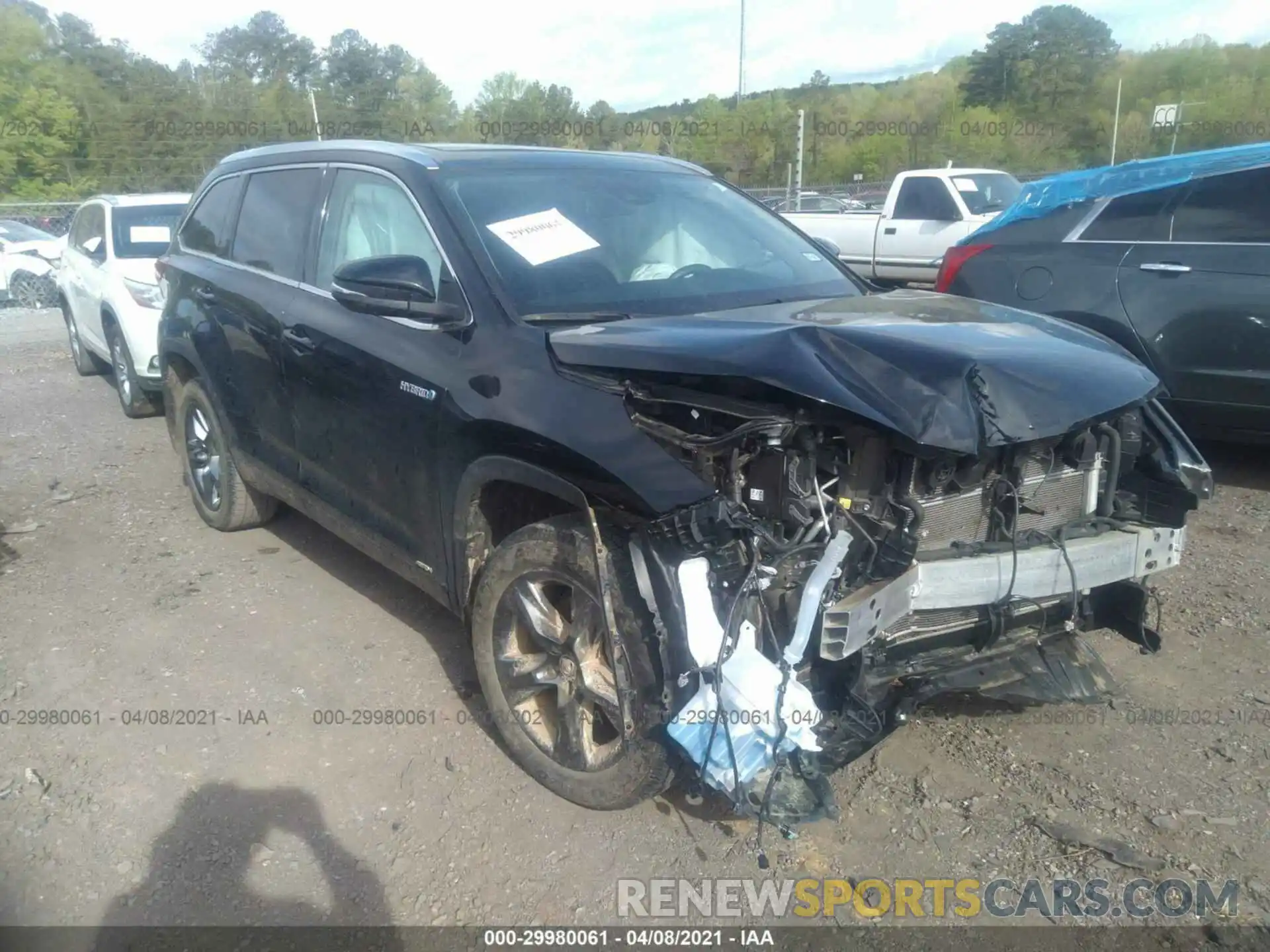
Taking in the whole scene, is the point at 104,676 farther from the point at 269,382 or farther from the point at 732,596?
the point at 732,596

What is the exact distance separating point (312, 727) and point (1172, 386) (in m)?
4.66

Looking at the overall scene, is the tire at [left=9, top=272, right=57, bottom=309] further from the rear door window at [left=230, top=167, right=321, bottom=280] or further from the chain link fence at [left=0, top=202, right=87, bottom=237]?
the rear door window at [left=230, top=167, right=321, bottom=280]

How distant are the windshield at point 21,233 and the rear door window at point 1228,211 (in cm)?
1743

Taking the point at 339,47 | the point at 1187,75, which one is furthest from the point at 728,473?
the point at 339,47

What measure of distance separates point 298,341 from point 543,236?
1.18m

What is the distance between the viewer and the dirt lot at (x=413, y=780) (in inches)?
106

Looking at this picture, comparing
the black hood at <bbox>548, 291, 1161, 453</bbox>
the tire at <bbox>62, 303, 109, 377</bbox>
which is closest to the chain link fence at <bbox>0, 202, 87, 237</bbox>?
the tire at <bbox>62, 303, 109, 377</bbox>

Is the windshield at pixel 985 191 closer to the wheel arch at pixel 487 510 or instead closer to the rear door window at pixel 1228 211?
the rear door window at pixel 1228 211

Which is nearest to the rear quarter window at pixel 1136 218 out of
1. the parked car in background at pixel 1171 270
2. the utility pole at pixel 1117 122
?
the parked car in background at pixel 1171 270

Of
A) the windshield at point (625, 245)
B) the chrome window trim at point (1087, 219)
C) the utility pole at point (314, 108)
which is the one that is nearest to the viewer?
the windshield at point (625, 245)

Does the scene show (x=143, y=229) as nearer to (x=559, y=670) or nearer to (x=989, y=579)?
(x=559, y=670)

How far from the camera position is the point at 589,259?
11.0 ft

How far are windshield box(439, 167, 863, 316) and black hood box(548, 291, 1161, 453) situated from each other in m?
0.32

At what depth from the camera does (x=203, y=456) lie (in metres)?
5.23
